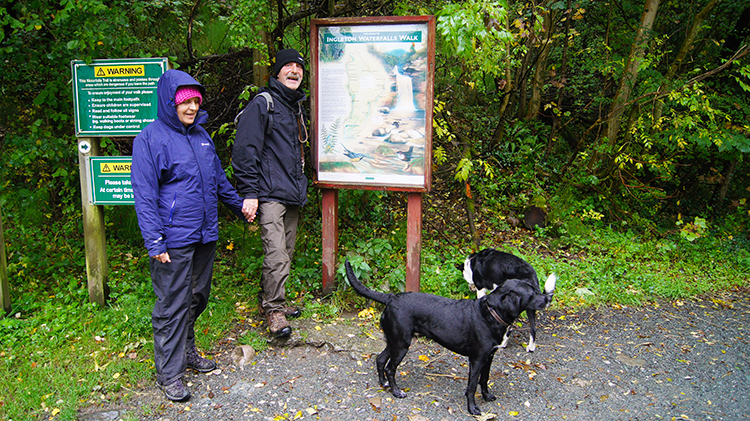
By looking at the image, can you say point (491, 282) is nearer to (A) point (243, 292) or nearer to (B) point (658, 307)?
(B) point (658, 307)

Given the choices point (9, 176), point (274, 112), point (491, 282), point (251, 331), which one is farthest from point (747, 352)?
point (9, 176)

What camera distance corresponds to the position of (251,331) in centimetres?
419

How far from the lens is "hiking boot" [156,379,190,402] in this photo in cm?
320

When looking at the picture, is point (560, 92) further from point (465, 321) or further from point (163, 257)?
point (163, 257)

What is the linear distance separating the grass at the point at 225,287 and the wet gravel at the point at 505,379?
1.10 ft

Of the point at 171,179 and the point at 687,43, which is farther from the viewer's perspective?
the point at 687,43

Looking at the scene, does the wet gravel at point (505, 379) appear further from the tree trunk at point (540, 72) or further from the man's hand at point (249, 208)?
the tree trunk at point (540, 72)

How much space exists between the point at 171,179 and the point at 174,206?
185 millimetres

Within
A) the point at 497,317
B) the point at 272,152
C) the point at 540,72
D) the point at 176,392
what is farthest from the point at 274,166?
the point at 540,72

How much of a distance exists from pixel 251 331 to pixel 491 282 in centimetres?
232

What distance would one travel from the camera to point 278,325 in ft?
13.1

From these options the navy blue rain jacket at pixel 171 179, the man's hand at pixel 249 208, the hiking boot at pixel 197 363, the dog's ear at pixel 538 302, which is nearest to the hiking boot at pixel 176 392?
the hiking boot at pixel 197 363

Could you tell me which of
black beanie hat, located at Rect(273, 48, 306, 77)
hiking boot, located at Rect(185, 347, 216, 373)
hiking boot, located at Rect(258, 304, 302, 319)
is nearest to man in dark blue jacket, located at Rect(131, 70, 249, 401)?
hiking boot, located at Rect(185, 347, 216, 373)

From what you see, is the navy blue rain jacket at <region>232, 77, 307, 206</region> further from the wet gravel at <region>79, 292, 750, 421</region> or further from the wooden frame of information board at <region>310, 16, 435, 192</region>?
the wet gravel at <region>79, 292, 750, 421</region>
